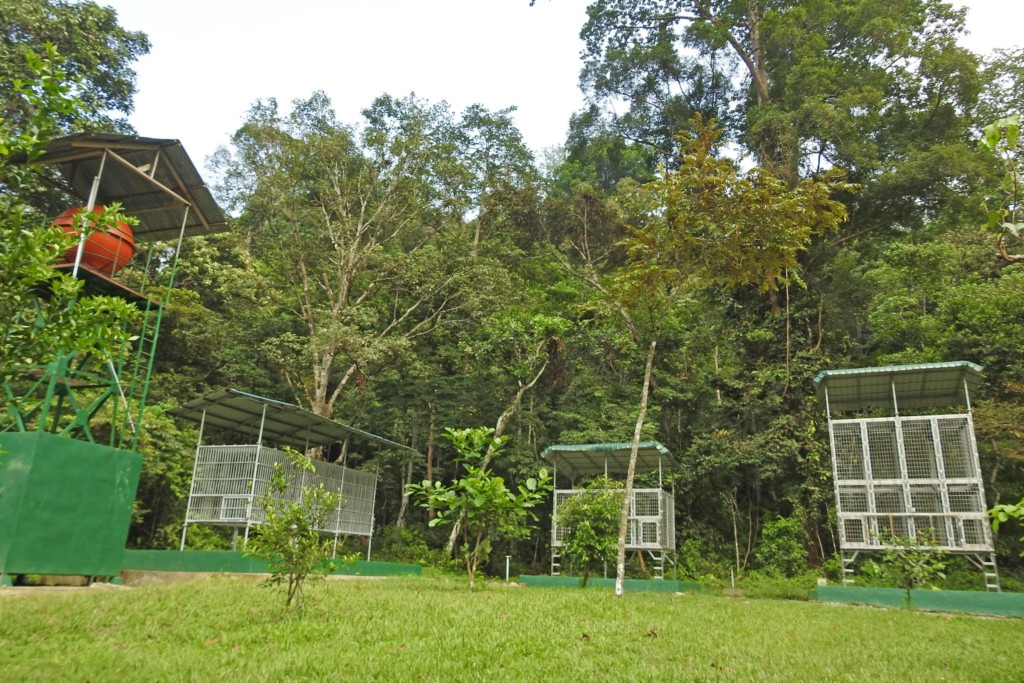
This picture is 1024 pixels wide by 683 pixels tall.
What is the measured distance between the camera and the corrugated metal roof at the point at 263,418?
539 inches

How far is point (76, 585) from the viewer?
373 inches

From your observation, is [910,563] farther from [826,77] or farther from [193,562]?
[826,77]

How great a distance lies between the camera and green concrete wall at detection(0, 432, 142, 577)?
8281 millimetres

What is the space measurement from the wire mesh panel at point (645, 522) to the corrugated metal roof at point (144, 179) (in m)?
9.58

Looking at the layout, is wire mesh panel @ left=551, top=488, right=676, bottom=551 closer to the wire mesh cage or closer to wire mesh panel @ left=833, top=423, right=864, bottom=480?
wire mesh panel @ left=833, top=423, right=864, bottom=480

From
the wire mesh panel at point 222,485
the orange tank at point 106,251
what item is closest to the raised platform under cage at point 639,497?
the wire mesh panel at point 222,485

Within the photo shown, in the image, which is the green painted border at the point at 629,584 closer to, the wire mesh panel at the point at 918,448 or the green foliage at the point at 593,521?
the green foliage at the point at 593,521

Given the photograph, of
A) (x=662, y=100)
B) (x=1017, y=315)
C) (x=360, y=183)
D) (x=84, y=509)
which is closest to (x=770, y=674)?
(x=84, y=509)

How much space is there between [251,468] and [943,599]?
40.1 ft

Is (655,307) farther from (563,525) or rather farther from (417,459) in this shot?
(417,459)

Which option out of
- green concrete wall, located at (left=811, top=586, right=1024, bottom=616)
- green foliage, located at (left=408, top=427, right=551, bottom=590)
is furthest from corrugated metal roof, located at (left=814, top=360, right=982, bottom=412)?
green foliage, located at (left=408, top=427, right=551, bottom=590)

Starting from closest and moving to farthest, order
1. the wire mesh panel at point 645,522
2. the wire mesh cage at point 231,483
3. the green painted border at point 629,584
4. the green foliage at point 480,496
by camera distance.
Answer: the green foliage at point 480,496 → the wire mesh cage at point 231,483 → the green painted border at point 629,584 → the wire mesh panel at point 645,522

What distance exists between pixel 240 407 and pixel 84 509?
516 centimetres

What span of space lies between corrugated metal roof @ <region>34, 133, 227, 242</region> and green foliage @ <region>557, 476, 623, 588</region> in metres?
9.15
